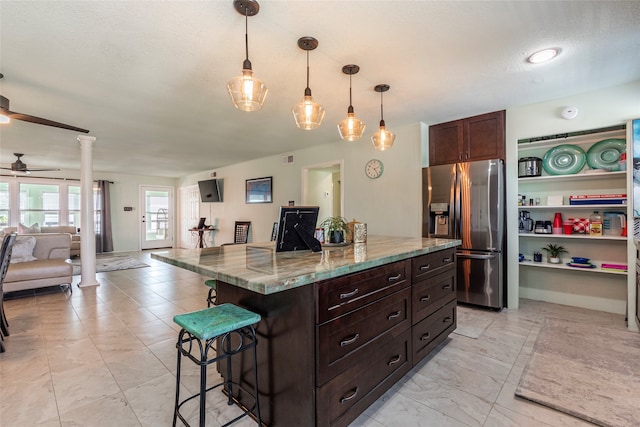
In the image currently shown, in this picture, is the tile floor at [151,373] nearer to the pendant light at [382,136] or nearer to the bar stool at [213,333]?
the bar stool at [213,333]

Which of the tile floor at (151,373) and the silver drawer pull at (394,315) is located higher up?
the silver drawer pull at (394,315)

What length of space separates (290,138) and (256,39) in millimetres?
2836

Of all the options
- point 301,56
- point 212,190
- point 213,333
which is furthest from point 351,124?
point 212,190

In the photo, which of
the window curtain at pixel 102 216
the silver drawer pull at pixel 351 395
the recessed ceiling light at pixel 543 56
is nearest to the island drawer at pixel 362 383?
the silver drawer pull at pixel 351 395

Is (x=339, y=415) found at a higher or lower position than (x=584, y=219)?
lower

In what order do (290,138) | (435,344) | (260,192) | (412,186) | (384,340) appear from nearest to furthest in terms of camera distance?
(384,340)
(435,344)
(412,186)
(290,138)
(260,192)

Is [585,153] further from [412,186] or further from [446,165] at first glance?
[412,186]

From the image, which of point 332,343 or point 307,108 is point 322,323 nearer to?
point 332,343

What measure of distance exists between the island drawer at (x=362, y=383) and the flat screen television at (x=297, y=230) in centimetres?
78

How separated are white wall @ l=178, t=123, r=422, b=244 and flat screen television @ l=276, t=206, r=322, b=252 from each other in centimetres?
247

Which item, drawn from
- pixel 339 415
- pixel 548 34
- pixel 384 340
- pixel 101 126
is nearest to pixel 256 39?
pixel 548 34

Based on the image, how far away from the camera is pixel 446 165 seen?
12.5 feet

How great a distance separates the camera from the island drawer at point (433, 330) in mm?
2129

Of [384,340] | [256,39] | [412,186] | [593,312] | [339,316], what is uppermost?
[256,39]
